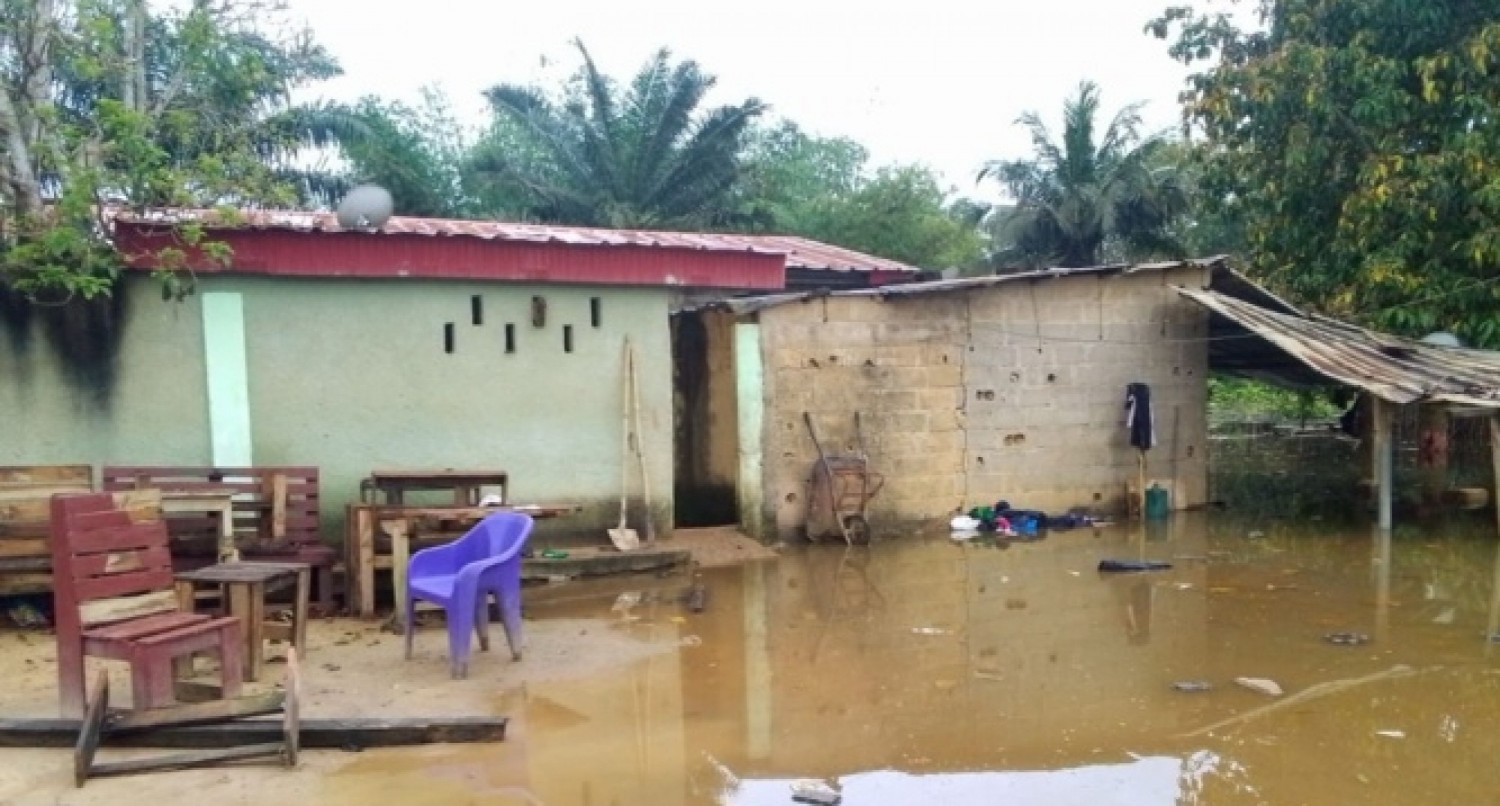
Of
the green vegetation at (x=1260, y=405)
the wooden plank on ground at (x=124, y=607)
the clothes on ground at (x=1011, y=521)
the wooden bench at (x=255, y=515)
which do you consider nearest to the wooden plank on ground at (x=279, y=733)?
the wooden plank on ground at (x=124, y=607)

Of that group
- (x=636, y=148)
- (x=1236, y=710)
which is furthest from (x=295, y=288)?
(x=636, y=148)

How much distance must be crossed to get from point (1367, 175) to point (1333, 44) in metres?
2.02

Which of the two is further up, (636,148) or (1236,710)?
(636,148)

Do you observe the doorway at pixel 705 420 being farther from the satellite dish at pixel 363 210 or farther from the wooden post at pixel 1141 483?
the wooden post at pixel 1141 483

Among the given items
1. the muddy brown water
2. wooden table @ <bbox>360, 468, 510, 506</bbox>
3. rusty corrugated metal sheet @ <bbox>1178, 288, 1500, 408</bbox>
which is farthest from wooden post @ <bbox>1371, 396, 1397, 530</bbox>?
wooden table @ <bbox>360, 468, 510, 506</bbox>

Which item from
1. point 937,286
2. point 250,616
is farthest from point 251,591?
point 937,286

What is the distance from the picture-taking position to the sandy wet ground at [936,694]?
468cm

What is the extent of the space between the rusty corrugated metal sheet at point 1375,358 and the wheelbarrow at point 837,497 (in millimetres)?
4348

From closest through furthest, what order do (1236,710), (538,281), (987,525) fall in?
1. (1236,710)
2. (538,281)
3. (987,525)

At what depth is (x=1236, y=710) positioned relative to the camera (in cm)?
564

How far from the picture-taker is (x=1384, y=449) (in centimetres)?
1087

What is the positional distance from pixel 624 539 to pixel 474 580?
3.28m

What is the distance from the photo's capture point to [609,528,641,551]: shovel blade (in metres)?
9.30

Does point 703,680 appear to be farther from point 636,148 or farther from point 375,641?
point 636,148
